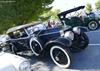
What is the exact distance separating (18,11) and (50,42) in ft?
41.3

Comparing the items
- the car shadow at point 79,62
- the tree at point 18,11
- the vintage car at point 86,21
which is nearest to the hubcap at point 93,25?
the vintage car at point 86,21

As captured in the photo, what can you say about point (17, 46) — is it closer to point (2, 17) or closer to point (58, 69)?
point (58, 69)

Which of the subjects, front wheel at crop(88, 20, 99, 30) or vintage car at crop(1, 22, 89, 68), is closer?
vintage car at crop(1, 22, 89, 68)

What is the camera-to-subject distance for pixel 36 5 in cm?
1909

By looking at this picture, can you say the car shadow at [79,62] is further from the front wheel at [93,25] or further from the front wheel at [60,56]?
the front wheel at [93,25]

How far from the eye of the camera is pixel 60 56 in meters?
5.96

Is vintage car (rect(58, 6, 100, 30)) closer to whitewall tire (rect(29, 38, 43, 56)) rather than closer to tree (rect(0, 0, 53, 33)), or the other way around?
whitewall tire (rect(29, 38, 43, 56))

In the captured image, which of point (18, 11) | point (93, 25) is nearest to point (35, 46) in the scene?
point (93, 25)

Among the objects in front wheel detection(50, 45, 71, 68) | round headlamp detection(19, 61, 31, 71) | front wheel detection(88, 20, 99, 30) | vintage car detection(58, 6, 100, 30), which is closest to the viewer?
round headlamp detection(19, 61, 31, 71)

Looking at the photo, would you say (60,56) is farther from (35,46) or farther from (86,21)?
(86,21)

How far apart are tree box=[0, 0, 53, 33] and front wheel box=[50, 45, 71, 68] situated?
11.9 meters

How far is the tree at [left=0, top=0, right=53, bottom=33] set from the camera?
17500mm

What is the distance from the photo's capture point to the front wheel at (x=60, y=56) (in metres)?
5.71

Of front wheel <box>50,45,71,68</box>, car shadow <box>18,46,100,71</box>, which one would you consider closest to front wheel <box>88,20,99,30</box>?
car shadow <box>18,46,100,71</box>
